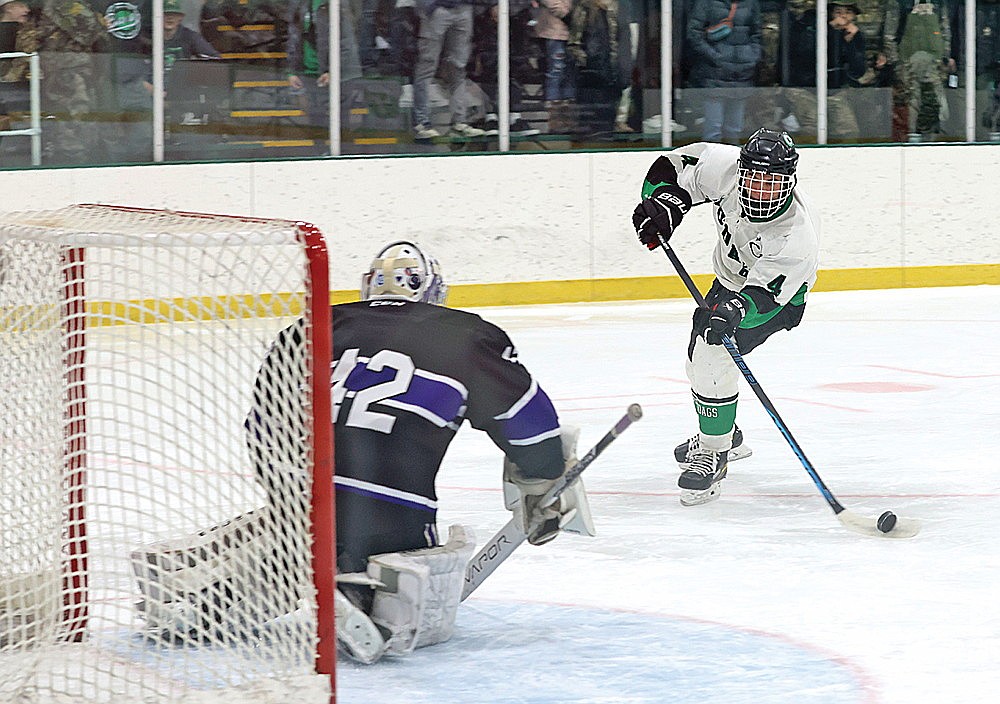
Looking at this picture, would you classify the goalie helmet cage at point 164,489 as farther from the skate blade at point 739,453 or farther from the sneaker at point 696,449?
the skate blade at point 739,453

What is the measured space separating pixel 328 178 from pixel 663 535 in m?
4.60

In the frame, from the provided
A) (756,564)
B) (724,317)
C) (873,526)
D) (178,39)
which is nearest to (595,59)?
(178,39)

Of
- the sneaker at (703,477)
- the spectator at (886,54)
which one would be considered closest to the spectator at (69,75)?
the spectator at (886,54)

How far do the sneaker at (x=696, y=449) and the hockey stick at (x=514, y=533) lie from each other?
1327mm

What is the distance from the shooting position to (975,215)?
9203 mm

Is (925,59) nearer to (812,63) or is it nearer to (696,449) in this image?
(812,63)

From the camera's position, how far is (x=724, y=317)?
3951 mm

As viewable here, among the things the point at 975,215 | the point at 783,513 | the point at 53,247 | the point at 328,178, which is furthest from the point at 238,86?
the point at 53,247

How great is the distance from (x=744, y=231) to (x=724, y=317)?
360mm

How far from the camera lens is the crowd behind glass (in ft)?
25.9

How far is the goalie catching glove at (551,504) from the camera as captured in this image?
2.86m

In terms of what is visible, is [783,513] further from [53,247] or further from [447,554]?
[53,247]

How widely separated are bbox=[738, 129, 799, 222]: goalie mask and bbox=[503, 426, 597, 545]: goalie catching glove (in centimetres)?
134

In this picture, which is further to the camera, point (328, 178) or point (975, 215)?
Answer: point (975, 215)
